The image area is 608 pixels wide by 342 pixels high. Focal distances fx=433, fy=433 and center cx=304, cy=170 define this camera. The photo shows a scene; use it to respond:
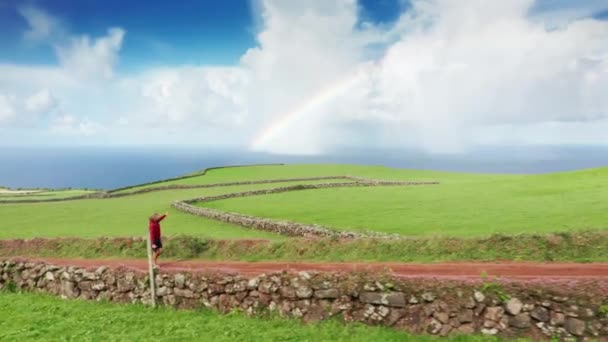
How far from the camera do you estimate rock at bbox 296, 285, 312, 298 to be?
1402 centimetres

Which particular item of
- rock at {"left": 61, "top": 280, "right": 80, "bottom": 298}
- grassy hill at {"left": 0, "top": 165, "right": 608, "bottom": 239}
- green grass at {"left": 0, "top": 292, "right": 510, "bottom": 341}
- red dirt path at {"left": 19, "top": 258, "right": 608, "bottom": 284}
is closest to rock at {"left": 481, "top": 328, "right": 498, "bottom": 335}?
A: green grass at {"left": 0, "top": 292, "right": 510, "bottom": 341}

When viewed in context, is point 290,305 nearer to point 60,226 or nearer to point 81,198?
point 60,226

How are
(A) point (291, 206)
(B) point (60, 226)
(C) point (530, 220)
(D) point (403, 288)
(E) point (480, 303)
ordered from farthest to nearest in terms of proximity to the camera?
1. (A) point (291, 206)
2. (B) point (60, 226)
3. (C) point (530, 220)
4. (D) point (403, 288)
5. (E) point (480, 303)

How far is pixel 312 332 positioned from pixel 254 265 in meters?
6.42

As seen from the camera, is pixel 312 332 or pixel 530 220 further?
pixel 530 220

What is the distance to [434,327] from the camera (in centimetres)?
1253

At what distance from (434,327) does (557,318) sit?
3.23 meters

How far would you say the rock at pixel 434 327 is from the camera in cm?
1248

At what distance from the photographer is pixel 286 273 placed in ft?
48.2

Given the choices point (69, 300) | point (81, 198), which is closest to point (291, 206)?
point (69, 300)

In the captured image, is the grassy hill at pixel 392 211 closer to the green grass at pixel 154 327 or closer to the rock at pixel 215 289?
the rock at pixel 215 289

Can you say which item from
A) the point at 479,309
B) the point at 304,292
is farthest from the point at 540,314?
the point at 304,292

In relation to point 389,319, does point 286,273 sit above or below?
above

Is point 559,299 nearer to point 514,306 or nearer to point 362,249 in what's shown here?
point 514,306
